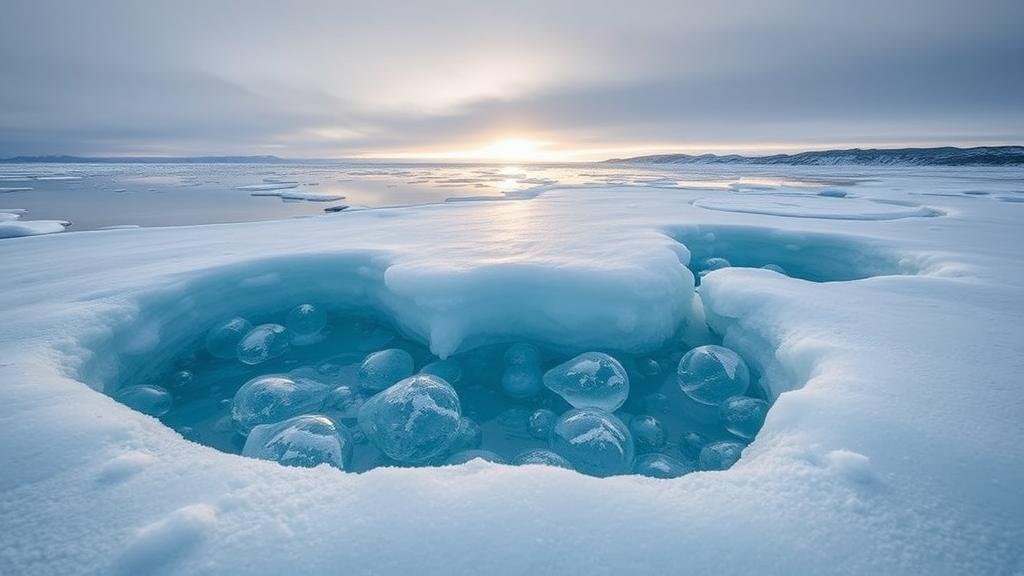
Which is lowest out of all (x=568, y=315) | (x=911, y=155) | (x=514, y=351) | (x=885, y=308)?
(x=514, y=351)

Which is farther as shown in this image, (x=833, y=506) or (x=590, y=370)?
(x=590, y=370)

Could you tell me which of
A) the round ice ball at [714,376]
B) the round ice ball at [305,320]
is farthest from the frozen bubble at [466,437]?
the round ice ball at [305,320]

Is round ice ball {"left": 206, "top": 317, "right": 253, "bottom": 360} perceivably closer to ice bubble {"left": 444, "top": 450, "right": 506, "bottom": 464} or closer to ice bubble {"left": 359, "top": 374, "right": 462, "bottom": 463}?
ice bubble {"left": 359, "top": 374, "right": 462, "bottom": 463}

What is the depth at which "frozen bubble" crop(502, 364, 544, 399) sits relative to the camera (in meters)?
3.18

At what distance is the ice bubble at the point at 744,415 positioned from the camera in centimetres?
258

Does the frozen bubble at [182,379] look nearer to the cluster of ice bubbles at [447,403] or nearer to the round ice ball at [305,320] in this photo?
the cluster of ice bubbles at [447,403]

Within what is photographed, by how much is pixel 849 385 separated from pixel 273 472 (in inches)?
84.8

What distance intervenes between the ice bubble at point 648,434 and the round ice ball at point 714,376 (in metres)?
0.38

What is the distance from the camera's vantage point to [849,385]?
171cm

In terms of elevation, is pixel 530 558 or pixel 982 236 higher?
pixel 982 236

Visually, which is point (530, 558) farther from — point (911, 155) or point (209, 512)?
point (911, 155)

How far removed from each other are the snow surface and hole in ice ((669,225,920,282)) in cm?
A: 80

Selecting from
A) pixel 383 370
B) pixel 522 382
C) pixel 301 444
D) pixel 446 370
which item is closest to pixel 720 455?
pixel 522 382

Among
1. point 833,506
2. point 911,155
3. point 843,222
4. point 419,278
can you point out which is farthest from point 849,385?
point 911,155
